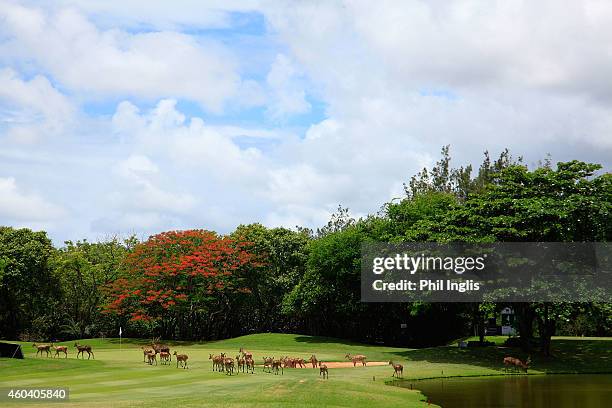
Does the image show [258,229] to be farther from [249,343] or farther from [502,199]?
[502,199]

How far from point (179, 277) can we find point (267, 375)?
122 ft

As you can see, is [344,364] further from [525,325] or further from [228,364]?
[525,325]

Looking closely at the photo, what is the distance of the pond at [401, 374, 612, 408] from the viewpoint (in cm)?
3309

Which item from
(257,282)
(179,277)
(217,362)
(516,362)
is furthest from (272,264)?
(217,362)

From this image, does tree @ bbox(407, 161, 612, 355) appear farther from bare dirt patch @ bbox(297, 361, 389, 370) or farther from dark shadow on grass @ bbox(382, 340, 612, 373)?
bare dirt patch @ bbox(297, 361, 389, 370)

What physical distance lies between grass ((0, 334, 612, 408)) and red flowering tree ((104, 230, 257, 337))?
22.5 ft

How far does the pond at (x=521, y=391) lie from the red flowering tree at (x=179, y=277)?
38.8 meters

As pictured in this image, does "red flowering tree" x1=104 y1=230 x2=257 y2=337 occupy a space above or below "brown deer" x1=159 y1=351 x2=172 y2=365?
above

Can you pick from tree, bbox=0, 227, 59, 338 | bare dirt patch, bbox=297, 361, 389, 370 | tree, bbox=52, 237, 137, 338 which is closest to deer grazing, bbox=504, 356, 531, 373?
bare dirt patch, bbox=297, 361, 389, 370

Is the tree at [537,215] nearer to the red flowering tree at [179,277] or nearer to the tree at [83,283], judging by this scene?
the red flowering tree at [179,277]

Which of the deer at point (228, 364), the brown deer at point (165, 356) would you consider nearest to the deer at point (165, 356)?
the brown deer at point (165, 356)

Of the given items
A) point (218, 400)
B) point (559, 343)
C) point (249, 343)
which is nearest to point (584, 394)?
point (218, 400)

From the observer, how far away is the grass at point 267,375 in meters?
31.8

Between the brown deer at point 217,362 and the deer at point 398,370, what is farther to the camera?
A: the brown deer at point 217,362
